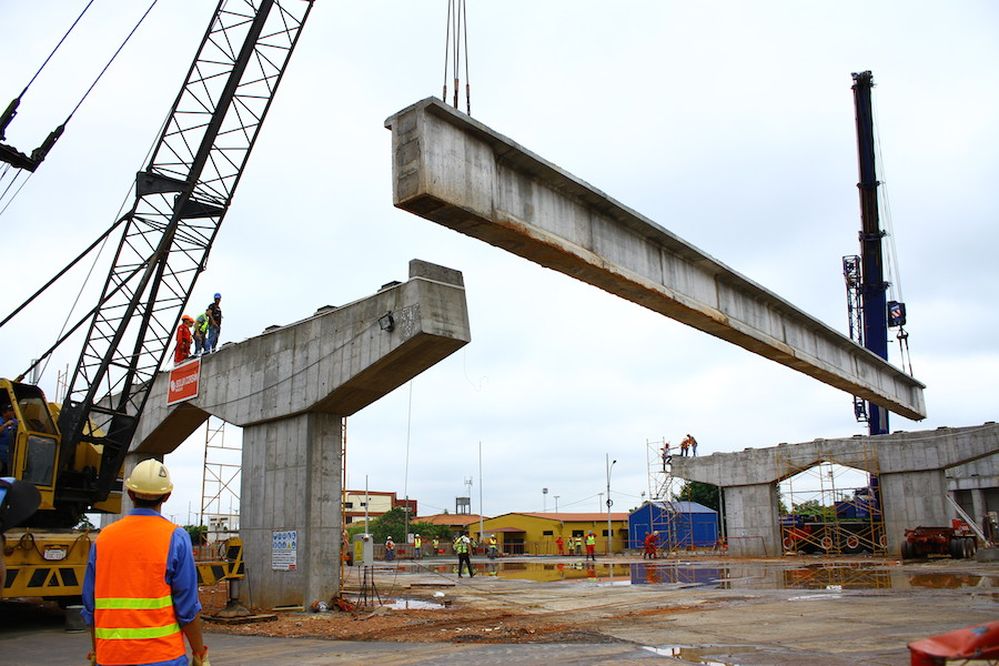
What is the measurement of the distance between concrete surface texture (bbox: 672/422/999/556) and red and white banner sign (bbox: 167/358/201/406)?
1083 inches

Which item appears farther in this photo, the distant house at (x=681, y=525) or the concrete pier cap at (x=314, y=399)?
the distant house at (x=681, y=525)

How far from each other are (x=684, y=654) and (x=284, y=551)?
897 cm

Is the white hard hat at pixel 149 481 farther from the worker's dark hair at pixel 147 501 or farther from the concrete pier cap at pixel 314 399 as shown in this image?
the concrete pier cap at pixel 314 399

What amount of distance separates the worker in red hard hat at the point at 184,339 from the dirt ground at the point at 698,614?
616 cm

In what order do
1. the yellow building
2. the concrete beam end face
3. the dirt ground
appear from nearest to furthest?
the dirt ground → the concrete beam end face → the yellow building

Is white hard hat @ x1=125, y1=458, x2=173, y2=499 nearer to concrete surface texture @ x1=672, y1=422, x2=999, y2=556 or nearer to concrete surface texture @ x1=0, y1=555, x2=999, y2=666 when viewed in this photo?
concrete surface texture @ x1=0, y1=555, x2=999, y2=666

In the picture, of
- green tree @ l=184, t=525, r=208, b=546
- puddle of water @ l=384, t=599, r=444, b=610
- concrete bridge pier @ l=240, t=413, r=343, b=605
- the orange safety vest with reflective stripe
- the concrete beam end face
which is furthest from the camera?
green tree @ l=184, t=525, r=208, b=546

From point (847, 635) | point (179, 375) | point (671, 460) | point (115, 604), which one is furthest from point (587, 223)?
point (671, 460)

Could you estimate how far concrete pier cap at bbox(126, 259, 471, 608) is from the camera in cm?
1434

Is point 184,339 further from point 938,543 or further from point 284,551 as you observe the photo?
point 938,543

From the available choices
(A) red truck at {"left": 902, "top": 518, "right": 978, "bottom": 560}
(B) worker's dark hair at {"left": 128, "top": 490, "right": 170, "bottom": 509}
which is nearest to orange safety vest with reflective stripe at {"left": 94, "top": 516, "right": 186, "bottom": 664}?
(B) worker's dark hair at {"left": 128, "top": 490, "right": 170, "bottom": 509}

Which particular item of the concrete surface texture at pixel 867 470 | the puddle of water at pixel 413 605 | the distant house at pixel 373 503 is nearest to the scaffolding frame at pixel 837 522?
the concrete surface texture at pixel 867 470

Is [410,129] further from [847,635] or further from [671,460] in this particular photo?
[671,460]

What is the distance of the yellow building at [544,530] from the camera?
6053 centimetres
